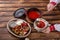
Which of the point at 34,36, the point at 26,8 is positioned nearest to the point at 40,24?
Result: the point at 34,36

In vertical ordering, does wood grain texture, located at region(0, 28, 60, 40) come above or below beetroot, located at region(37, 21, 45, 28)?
below

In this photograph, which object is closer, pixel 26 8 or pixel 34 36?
pixel 34 36

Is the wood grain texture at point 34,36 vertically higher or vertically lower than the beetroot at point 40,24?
lower

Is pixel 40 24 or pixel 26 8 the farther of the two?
pixel 26 8

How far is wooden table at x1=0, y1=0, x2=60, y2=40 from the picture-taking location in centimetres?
148

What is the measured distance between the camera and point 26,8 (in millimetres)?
1717

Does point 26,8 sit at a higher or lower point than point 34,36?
higher

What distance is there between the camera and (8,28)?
146cm

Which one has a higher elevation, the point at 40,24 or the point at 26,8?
the point at 26,8

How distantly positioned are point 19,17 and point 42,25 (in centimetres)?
24

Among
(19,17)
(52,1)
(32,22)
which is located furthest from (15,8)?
(52,1)

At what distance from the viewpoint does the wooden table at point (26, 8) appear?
148cm

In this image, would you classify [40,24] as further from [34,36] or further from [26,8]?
[26,8]

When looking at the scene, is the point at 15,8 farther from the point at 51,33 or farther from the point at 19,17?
the point at 51,33
